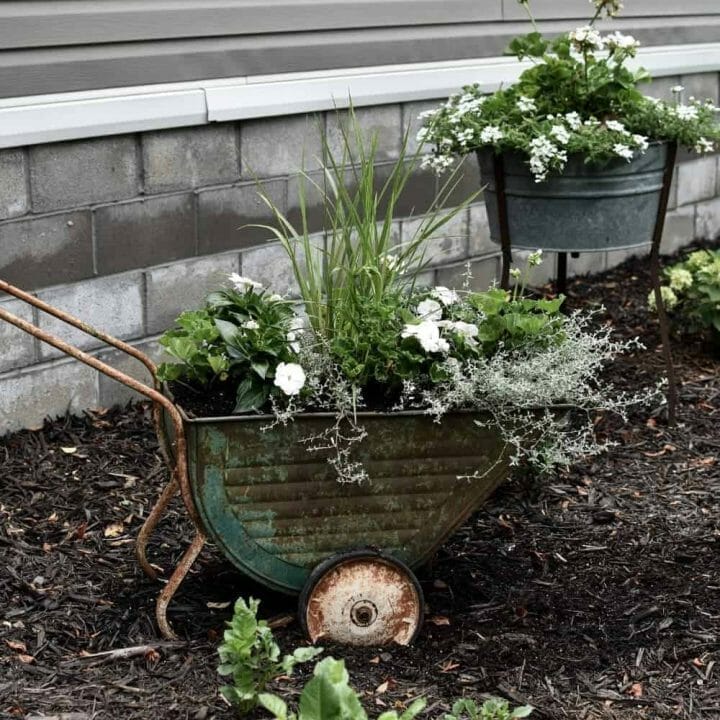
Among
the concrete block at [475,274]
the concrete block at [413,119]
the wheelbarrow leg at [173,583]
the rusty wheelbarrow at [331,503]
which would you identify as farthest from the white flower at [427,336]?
the concrete block at [475,274]

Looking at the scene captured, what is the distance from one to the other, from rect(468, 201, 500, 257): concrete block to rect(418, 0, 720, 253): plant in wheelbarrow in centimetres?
132

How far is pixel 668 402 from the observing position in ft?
15.6

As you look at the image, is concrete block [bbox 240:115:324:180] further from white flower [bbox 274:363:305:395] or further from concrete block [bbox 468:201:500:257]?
white flower [bbox 274:363:305:395]

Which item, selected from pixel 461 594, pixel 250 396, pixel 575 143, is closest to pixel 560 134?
pixel 575 143

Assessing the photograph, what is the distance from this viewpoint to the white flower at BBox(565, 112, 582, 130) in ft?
13.9

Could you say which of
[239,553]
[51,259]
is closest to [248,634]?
[239,553]

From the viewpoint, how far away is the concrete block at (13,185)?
13.4 feet

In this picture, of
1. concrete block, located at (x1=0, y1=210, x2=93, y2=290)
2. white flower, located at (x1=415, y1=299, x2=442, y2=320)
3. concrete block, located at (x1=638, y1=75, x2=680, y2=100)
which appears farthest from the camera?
concrete block, located at (x1=638, y1=75, x2=680, y2=100)

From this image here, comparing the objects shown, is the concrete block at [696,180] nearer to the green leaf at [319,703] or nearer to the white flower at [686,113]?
the white flower at [686,113]

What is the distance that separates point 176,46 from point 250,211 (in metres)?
0.67

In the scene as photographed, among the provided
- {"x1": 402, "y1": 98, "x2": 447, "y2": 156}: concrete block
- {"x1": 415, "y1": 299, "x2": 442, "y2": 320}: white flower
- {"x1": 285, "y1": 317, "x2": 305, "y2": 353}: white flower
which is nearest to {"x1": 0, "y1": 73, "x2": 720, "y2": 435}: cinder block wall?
{"x1": 402, "y1": 98, "x2": 447, "y2": 156}: concrete block

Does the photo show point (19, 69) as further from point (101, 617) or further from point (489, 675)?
point (489, 675)

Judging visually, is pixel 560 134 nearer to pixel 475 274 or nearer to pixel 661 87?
pixel 475 274

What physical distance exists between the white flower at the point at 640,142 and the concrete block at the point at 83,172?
170 centimetres
